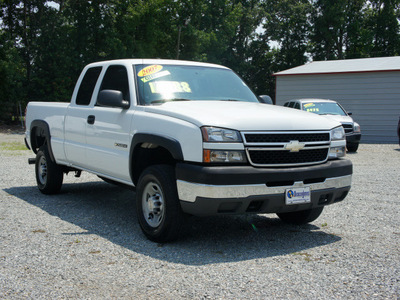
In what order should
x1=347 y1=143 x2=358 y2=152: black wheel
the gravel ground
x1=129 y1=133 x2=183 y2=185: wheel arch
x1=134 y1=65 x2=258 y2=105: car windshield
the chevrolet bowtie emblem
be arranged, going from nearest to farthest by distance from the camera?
the gravel ground, the chevrolet bowtie emblem, x1=129 y1=133 x2=183 y2=185: wheel arch, x1=134 y1=65 x2=258 y2=105: car windshield, x1=347 y1=143 x2=358 y2=152: black wheel

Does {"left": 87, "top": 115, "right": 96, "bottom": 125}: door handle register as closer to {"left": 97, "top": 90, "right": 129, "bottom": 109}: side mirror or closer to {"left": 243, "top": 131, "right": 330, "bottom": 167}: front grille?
{"left": 97, "top": 90, "right": 129, "bottom": 109}: side mirror

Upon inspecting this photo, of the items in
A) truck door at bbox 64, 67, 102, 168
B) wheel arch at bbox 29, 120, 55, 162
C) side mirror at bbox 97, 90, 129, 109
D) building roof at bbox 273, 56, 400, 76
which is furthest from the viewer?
building roof at bbox 273, 56, 400, 76

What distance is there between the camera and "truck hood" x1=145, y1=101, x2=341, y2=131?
4621 millimetres

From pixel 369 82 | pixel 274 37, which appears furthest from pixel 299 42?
pixel 369 82

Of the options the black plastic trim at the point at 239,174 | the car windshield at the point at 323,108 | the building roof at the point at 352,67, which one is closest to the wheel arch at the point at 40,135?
the black plastic trim at the point at 239,174

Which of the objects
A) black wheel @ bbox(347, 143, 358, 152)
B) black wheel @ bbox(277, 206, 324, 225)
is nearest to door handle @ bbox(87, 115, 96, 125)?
black wheel @ bbox(277, 206, 324, 225)

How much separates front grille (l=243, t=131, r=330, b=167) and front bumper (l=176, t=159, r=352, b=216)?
0.32 ft

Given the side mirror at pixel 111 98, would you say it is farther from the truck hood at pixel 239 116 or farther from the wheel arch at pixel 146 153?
the wheel arch at pixel 146 153

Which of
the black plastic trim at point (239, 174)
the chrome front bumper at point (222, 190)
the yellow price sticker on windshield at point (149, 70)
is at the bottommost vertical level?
the chrome front bumper at point (222, 190)

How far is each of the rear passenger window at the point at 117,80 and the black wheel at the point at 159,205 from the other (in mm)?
1241

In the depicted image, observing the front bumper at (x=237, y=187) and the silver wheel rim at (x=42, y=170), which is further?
the silver wheel rim at (x=42, y=170)

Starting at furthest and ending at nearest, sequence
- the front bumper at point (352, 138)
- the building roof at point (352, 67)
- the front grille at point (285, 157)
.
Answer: the building roof at point (352, 67)
the front bumper at point (352, 138)
the front grille at point (285, 157)

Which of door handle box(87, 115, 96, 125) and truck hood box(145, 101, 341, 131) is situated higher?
truck hood box(145, 101, 341, 131)

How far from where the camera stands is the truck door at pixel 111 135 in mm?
5633
